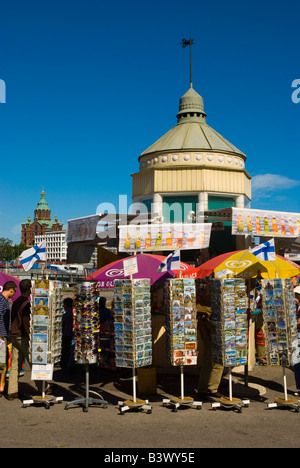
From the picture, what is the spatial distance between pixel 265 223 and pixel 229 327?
6843 millimetres

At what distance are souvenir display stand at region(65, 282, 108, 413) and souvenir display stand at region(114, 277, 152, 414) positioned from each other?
372 mm

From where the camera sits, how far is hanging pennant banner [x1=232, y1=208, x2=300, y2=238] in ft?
41.3

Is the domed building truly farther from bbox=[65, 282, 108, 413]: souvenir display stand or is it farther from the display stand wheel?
the display stand wheel

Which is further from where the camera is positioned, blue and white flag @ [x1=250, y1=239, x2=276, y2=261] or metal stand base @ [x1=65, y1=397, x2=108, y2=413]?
blue and white flag @ [x1=250, y1=239, x2=276, y2=261]

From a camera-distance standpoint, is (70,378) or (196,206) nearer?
(70,378)

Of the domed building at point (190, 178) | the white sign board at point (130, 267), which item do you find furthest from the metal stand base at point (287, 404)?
the domed building at point (190, 178)

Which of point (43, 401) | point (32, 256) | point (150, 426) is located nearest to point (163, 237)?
point (32, 256)

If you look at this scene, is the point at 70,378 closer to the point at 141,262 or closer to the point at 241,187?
the point at 141,262

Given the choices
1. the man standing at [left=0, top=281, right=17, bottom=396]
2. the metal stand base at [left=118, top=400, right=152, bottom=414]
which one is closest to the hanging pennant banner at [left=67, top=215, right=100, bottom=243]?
the man standing at [left=0, top=281, right=17, bottom=396]

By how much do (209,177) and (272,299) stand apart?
1027 cm

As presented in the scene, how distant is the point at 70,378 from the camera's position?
30.3 ft

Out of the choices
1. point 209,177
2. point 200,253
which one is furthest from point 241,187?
point 200,253

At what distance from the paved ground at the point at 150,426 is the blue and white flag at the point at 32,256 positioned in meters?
2.33

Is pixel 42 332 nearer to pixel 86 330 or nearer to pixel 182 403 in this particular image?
pixel 86 330
